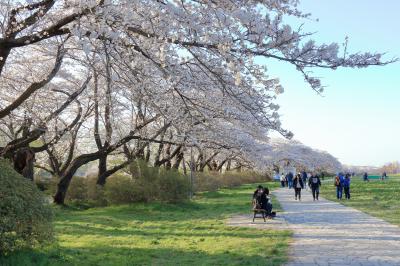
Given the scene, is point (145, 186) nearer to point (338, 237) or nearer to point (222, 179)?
point (338, 237)

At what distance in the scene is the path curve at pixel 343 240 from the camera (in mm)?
8539

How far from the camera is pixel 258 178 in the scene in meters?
67.4

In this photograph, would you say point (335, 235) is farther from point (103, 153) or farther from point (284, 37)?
point (103, 153)

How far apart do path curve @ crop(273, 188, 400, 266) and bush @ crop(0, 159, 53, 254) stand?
473 centimetres

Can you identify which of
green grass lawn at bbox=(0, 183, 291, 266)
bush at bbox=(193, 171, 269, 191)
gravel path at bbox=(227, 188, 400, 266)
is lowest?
green grass lawn at bbox=(0, 183, 291, 266)

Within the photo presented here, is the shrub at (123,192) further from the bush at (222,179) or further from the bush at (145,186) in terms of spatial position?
the bush at (222,179)

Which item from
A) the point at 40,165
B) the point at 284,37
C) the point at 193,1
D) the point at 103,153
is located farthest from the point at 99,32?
the point at 40,165

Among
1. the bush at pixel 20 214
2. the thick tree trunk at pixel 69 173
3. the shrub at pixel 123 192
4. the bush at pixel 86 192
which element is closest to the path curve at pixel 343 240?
the bush at pixel 20 214

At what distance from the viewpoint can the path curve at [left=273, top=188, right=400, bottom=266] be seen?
854cm

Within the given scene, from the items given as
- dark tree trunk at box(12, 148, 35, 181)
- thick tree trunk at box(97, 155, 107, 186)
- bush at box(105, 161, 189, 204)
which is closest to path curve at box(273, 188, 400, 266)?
bush at box(105, 161, 189, 204)

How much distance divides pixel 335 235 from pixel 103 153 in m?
12.7

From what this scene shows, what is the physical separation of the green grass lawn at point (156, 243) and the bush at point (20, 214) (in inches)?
11.8

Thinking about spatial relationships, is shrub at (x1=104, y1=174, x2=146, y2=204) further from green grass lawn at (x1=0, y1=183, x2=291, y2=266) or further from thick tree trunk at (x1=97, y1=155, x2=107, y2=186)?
green grass lawn at (x1=0, y1=183, x2=291, y2=266)

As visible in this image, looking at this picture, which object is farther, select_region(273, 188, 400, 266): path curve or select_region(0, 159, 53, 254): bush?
select_region(273, 188, 400, 266): path curve
